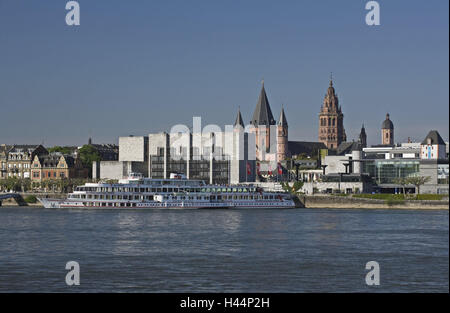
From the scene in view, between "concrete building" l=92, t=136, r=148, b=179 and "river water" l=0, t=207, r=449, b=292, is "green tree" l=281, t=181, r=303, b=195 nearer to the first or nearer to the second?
"concrete building" l=92, t=136, r=148, b=179

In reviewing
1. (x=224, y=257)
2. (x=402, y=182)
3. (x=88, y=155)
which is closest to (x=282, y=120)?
(x=88, y=155)

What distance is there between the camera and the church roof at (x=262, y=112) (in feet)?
582

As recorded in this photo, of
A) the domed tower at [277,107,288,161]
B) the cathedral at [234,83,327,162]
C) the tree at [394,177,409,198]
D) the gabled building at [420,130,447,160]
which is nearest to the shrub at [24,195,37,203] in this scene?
the tree at [394,177,409,198]

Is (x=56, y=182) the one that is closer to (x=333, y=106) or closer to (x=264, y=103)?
(x=264, y=103)

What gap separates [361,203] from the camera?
303ft

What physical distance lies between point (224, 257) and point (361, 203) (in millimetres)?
59395

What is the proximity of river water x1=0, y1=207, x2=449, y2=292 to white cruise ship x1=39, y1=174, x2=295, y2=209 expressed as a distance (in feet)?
102

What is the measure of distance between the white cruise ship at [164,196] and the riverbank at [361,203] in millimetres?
3674

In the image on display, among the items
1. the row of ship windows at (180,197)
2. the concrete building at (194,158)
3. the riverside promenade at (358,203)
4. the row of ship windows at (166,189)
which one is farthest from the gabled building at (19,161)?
the row of ship windows at (180,197)

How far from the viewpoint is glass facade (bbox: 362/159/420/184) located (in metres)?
105

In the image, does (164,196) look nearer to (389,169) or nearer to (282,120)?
(389,169)

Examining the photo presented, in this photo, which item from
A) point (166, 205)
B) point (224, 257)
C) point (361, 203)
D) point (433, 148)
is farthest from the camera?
point (433, 148)

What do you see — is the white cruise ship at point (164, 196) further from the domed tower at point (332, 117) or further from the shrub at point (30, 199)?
the domed tower at point (332, 117)

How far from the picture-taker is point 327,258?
3506 centimetres
